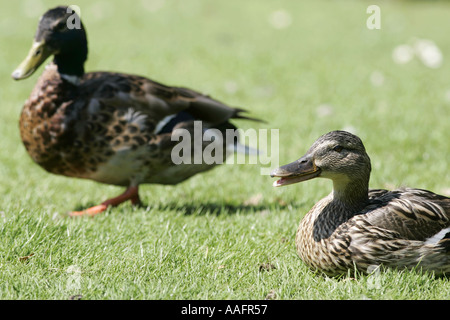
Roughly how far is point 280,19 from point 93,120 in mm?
8746

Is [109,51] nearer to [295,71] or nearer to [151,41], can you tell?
[151,41]

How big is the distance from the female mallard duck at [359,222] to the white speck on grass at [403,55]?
6.52 metres

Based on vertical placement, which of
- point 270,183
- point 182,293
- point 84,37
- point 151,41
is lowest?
point 182,293

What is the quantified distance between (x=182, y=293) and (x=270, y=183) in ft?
7.28

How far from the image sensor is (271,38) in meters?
10.6

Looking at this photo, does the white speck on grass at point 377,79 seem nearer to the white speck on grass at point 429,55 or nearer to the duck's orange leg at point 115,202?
the white speck on grass at point 429,55

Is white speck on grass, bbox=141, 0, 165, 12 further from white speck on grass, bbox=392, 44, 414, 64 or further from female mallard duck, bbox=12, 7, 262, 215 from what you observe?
female mallard duck, bbox=12, 7, 262, 215

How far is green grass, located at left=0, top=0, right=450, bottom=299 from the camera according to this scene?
2.87 m

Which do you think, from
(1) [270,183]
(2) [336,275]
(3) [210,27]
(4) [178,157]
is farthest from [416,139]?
(3) [210,27]

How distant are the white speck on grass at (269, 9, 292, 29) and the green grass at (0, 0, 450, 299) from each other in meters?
0.17

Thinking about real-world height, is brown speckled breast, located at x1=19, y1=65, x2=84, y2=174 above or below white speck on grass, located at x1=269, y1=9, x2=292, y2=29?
below

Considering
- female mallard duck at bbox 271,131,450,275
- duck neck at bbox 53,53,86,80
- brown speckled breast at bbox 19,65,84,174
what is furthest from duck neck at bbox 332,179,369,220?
duck neck at bbox 53,53,86,80

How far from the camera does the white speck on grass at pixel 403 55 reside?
30.3ft

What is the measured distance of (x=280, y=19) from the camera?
12.1 meters
